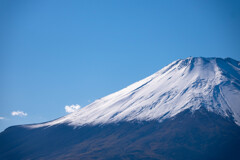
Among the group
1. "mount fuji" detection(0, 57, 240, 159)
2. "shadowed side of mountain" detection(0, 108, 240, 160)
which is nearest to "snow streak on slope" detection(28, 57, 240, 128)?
"mount fuji" detection(0, 57, 240, 159)

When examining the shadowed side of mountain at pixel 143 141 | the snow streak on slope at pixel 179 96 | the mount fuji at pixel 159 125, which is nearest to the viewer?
the shadowed side of mountain at pixel 143 141

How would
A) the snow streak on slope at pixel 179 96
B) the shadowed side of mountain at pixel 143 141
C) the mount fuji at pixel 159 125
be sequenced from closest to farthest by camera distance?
the shadowed side of mountain at pixel 143 141, the mount fuji at pixel 159 125, the snow streak on slope at pixel 179 96

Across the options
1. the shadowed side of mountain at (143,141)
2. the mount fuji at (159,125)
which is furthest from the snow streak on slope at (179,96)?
the shadowed side of mountain at (143,141)

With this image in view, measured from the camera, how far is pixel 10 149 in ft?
238

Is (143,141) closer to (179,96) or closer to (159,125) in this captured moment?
(159,125)

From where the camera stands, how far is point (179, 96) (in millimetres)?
71375

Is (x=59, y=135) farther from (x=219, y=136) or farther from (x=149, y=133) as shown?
(x=219, y=136)

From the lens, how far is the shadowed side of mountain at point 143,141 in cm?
4847

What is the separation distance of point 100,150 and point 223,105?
30.4 metres

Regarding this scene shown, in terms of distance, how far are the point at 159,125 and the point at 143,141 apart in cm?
675

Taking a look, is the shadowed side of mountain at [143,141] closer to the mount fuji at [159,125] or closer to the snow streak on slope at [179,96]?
the mount fuji at [159,125]

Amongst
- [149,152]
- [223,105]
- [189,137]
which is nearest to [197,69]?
[223,105]

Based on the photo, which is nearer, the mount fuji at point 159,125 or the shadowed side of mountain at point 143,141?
the shadowed side of mountain at point 143,141

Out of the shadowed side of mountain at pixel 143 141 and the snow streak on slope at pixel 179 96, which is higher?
the snow streak on slope at pixel 179 96
